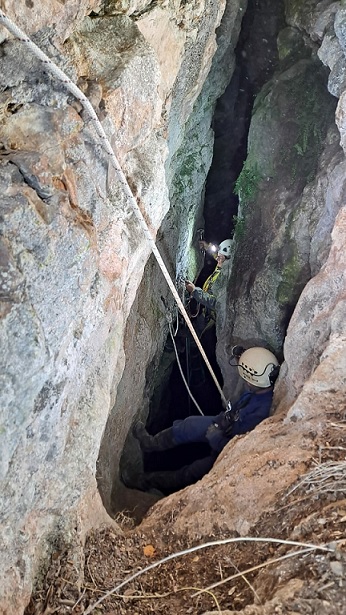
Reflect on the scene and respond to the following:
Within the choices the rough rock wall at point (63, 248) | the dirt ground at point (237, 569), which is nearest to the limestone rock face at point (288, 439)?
the dirt ground at point (237, 569)

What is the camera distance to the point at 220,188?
10781 millimetres

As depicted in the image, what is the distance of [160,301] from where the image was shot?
321 inches

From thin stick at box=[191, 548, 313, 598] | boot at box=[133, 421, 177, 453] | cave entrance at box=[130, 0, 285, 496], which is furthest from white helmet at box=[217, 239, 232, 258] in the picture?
thin stick at box=[191, 548, 313, 598]

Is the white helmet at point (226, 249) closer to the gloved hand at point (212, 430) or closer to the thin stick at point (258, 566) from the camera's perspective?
the gloved hand at point (212, 430)

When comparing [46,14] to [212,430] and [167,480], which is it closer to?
[212,430]

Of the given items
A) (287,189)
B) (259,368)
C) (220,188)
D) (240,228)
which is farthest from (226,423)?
(220,188)

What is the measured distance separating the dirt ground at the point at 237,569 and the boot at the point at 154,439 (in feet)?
10.1

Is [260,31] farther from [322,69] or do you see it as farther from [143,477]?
[143,477]

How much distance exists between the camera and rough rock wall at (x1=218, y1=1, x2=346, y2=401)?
6543 mm

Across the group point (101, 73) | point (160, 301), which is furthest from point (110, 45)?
point (160, 301)

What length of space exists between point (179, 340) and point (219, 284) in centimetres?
217

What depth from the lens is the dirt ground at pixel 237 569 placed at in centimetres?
265

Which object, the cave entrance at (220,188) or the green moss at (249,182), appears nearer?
the green moss at (249,182)

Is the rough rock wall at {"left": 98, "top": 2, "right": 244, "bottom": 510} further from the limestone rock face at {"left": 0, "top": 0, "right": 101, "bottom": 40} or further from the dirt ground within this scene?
the dirt ground
